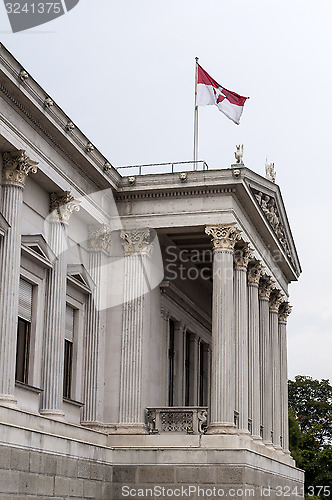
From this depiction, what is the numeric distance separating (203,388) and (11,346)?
23.1 meters

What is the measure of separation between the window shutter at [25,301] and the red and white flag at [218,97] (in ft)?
41.8

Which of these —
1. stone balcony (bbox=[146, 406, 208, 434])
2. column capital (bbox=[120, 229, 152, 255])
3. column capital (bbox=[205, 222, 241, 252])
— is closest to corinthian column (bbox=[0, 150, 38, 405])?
column capital (bbox=[120, 229, 152, 255])

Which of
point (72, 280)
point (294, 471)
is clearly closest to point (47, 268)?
point (72, 280)

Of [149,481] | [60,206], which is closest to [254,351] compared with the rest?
[149,481]

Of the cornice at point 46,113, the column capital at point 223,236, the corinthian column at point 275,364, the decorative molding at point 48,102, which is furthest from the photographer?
the corinthian column at point 275,364

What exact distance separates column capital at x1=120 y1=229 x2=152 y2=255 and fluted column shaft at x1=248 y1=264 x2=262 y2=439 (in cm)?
594

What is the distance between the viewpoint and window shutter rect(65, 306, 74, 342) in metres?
31.3

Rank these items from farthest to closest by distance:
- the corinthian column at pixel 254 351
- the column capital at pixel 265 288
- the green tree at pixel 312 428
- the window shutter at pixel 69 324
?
1. the green tree at pixel 312 428
2. the column capital at pixel 265 288
3. the corinthian column at pixel 254 351
4. the window shutter at pixel 69 324

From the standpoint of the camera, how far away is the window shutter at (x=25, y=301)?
2753 centimetres

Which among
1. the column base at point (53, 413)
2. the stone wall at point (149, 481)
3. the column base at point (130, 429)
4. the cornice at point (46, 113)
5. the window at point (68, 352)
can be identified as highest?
the cornice at point (46, 113)

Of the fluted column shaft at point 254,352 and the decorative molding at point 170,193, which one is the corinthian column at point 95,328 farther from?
the fluted column shaft at point 254,352

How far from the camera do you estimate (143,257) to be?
109ft

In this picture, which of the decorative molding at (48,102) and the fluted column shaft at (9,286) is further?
the decorative molding at (48,102)

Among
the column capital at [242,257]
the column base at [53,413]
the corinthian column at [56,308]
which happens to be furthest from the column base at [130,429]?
the column capital at [242,257]
